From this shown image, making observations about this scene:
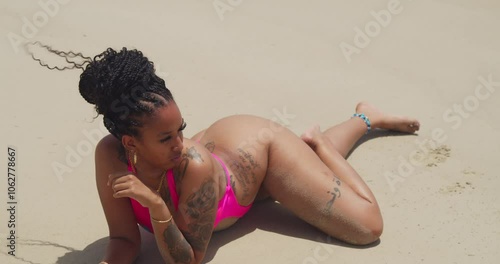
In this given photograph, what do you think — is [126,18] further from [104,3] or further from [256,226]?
[256,226]

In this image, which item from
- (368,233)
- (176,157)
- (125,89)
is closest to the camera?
(125,89)

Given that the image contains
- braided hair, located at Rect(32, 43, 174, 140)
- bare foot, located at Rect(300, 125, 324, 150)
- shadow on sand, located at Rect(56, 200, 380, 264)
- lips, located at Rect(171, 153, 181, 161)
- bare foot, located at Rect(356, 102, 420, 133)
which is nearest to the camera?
braided hair, located at Rect(32, 43, 174, 140)

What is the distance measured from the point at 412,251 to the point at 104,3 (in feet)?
15.2

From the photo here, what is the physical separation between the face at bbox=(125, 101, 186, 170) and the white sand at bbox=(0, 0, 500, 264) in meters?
0.72

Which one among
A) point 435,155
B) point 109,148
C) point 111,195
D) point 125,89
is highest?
point 125,89

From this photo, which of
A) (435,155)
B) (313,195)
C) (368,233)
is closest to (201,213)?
(313,195)

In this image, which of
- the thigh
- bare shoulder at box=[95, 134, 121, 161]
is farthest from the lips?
the thigh

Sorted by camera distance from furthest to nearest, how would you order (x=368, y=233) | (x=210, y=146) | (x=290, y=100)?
1. (x=290, y=100)
2. (x=210, y=146)
3. (x=368, y=233)

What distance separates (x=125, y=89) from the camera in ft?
8.64

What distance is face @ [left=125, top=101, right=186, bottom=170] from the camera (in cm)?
268

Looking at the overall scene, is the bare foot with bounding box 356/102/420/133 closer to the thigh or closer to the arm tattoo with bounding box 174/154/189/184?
the thigh

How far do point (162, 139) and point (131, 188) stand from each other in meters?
0.25

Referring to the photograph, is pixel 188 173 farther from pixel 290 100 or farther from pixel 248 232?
pixel 290 100

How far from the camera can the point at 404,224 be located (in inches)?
142
